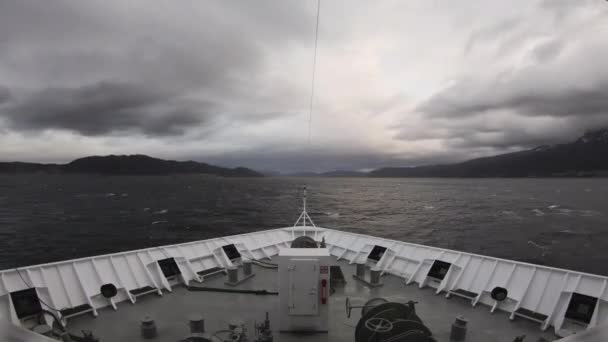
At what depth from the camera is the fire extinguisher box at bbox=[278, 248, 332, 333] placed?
7051 millimetres

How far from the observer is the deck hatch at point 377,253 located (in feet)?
38.9

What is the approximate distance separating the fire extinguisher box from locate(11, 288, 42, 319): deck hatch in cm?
590

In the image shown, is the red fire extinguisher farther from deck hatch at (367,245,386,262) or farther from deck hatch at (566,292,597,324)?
deck hatch at (566,292,597,324)

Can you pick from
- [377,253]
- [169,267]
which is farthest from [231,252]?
[377,253]

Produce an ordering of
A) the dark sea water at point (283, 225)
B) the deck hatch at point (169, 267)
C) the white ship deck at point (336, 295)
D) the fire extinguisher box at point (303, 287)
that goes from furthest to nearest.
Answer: the dark sea water at point (283, 225), the deck hatch at point (169, 267), the white ship deck at point (336, 295), the fire extinguisher box at point (303, 287)

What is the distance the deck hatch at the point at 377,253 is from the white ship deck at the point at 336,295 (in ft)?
1.84

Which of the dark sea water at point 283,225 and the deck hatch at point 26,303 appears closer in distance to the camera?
the deck hatch at point 26,303

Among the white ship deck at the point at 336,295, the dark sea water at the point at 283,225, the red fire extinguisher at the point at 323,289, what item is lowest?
the dark sea water at the point at 283,225

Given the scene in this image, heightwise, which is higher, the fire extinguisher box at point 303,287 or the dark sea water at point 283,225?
the fire extinguisher box at point 303,287

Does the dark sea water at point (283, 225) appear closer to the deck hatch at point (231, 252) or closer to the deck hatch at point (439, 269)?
the deck hatch at point (439, 269)

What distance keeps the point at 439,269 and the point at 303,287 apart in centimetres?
547

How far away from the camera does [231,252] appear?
1202cm

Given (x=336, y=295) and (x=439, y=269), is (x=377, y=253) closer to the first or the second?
(x=439, y=269)

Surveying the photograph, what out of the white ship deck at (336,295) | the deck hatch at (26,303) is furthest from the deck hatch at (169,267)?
the deck hatch at (26,303)
